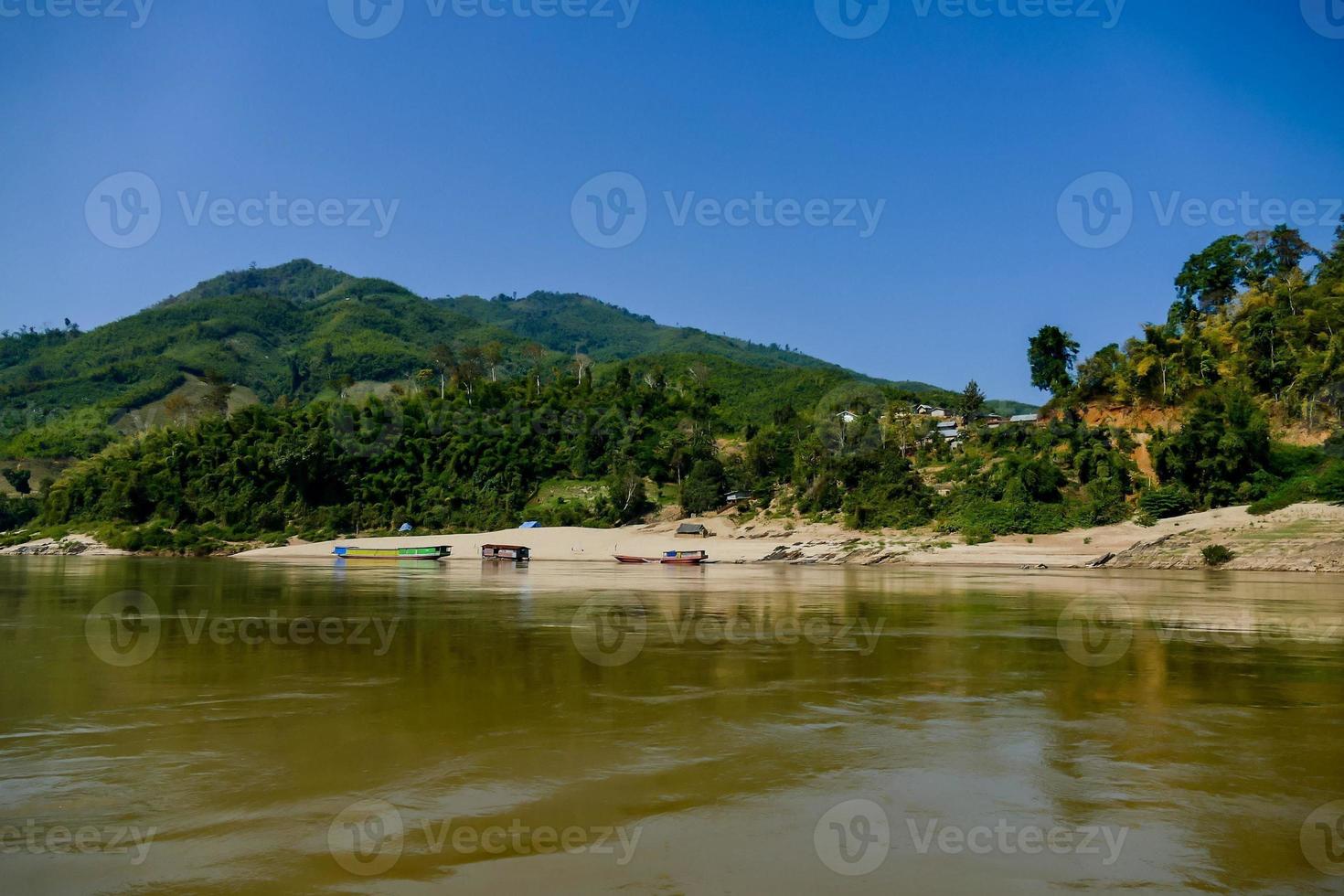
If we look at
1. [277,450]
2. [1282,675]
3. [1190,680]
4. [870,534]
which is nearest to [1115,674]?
[1190,680]

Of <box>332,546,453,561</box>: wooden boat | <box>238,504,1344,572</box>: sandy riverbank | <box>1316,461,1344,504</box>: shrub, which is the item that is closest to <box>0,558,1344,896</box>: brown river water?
<box>238,504,1344,572</box>: sandy riverbank

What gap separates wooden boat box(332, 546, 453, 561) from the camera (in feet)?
213

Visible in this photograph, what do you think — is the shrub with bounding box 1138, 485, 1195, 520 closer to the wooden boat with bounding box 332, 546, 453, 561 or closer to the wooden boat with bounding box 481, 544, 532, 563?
the wooden boat with bounding box 481, 544, 532, 563

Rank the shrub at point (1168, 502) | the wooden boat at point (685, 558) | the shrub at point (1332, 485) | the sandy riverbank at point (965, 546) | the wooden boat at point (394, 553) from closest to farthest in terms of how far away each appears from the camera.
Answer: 1. the sandy riverbank at point (965, 546)
2. the shrub at point (1332, 485)
3. the shrub at point (1168, 502)
4. the wooden boat at point (685, 558)
5. the wooden boat at point (394, 553)

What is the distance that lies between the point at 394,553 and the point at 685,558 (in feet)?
83.8

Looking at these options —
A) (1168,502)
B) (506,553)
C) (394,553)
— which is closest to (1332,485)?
(1168,502)

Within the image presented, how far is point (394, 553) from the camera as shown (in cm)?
6694

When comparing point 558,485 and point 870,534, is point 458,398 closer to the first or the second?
point 558,485

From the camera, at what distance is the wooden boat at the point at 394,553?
213 feet

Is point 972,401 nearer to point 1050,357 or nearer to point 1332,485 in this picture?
point 1050,357

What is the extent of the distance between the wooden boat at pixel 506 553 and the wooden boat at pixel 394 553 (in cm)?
375

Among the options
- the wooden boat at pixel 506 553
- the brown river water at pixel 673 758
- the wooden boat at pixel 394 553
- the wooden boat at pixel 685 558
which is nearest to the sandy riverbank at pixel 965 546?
the wooden boat at pixel 685 558

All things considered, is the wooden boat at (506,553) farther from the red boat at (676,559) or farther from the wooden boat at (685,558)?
the wooden boat at (685,558)

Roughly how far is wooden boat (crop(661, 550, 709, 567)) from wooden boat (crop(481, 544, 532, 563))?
35.5 ft
